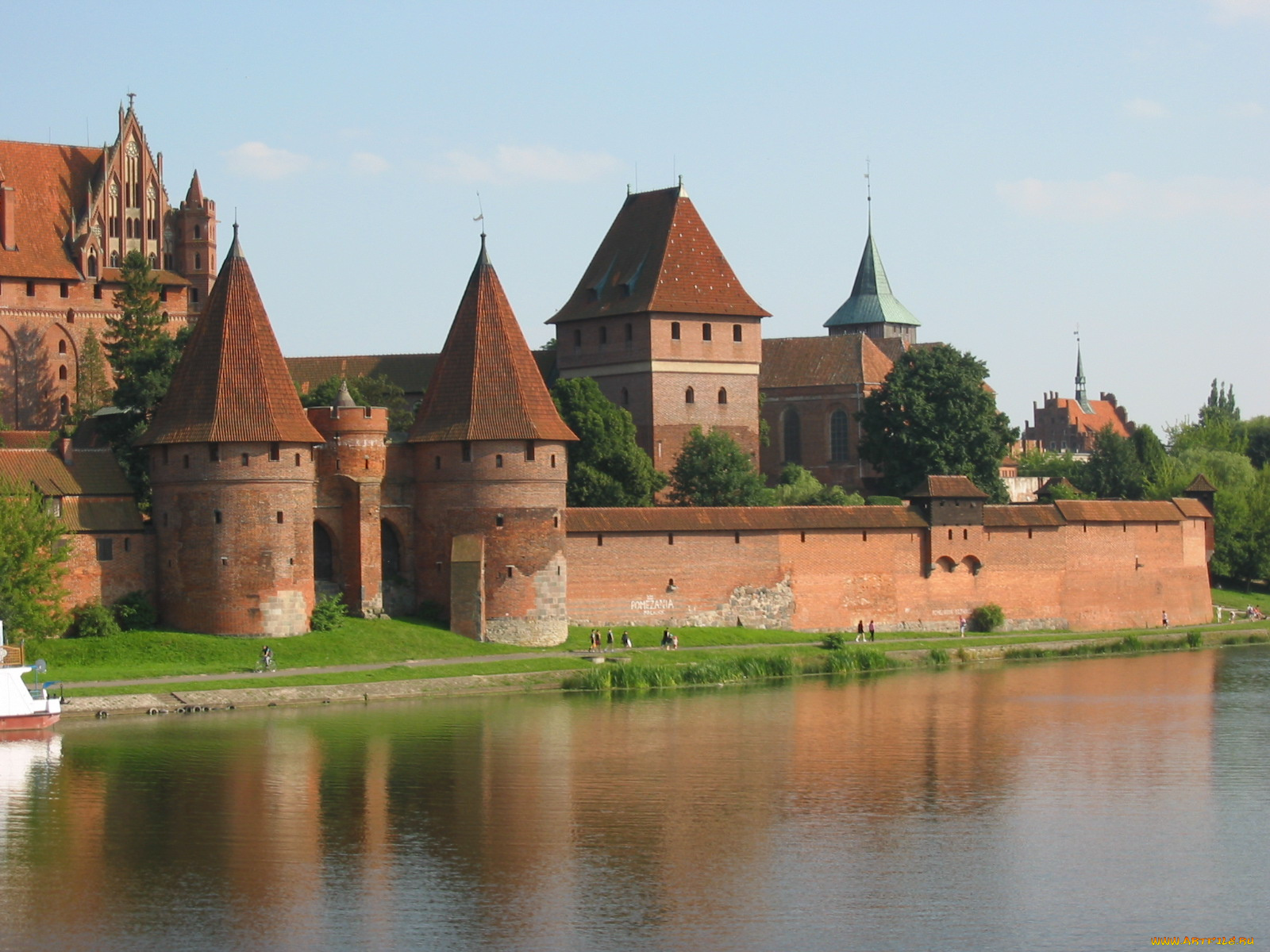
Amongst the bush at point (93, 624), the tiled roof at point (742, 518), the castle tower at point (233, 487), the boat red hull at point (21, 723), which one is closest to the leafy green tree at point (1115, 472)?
the tiled roof at point (742, 518)

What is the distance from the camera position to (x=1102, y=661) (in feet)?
165

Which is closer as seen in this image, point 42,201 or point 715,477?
point 715,477

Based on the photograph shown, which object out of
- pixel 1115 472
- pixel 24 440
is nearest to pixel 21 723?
pixel 24 440

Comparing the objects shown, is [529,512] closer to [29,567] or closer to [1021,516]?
[29,567]

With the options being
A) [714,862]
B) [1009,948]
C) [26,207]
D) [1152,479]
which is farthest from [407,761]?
[1152,479]

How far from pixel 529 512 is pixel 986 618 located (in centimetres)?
1450

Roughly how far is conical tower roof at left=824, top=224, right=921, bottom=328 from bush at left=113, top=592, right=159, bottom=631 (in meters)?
65.7

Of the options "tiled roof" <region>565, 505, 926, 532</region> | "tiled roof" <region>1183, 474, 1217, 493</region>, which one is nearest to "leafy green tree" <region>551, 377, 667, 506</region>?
"tiled roof" <region>565, 505, 926, 532</region>

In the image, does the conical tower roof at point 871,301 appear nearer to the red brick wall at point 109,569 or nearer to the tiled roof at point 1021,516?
the tiled roof at point 1021,516

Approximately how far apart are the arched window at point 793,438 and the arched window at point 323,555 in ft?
112

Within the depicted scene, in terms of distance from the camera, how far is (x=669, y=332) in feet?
214

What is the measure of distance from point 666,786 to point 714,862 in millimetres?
4999

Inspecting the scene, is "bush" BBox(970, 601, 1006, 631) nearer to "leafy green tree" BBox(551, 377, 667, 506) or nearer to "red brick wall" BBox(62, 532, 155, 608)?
"leafy green tree" BBox(551, 377, 667, 506)

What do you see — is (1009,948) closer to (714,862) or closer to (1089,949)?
(1089,949)
